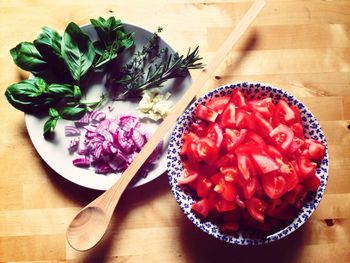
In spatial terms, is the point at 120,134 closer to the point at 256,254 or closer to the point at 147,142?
the point at 147,142

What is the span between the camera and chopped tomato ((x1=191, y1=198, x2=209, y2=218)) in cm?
137

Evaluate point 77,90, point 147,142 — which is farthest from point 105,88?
point 147,142

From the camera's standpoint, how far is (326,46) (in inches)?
65.2

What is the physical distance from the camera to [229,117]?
53.7 inches

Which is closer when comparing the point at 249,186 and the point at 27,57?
the point at 249,186

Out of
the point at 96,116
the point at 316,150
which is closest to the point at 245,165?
the point at 316,150

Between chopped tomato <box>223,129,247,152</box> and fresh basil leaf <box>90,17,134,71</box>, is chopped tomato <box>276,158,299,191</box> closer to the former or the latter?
chopped tomato <box>223,129,247,152</box>

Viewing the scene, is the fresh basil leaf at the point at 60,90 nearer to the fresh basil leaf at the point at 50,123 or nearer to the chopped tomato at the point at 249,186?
the fresh basil leaf at the point at 50,123

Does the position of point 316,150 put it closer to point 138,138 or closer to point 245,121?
point 245,121

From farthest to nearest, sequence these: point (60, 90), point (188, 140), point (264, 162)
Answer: point (60, 90) < point (188, 140) < point (264, 162)

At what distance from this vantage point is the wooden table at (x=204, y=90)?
1571 mm

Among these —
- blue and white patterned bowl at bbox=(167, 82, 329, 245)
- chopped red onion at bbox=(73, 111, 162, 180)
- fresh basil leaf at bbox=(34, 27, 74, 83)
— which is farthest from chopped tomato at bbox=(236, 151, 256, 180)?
fresh basil leaf at bbox=(34, 27, 74, 83)

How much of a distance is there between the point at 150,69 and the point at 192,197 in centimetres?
43

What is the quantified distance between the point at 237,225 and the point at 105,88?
2.03 ft
